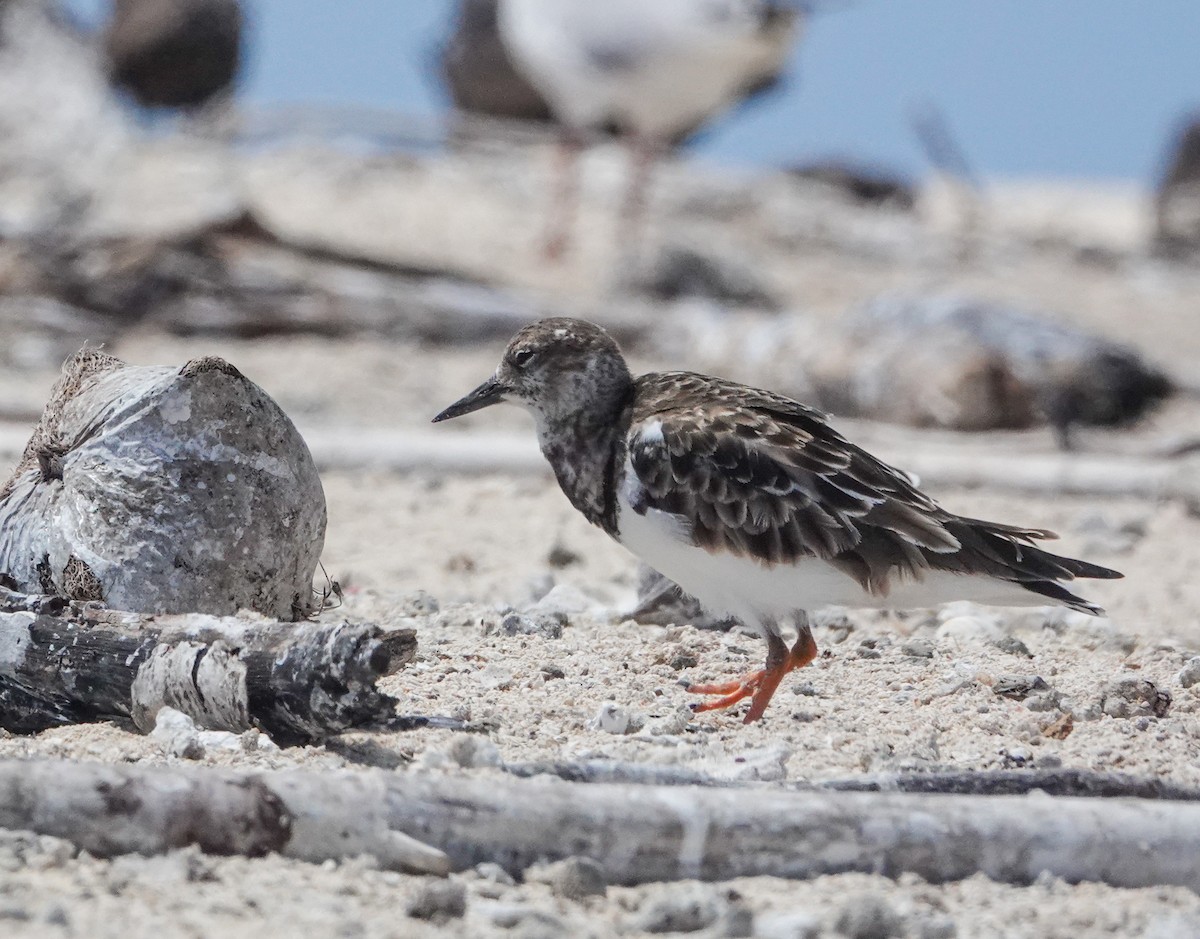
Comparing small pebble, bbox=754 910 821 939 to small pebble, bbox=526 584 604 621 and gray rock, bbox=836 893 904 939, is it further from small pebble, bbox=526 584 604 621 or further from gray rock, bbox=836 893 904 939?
small pebble, bbox=526 584 604 621

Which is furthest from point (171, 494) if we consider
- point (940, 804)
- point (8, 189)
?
point (8, 189)

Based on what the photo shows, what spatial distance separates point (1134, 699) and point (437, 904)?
1.98m

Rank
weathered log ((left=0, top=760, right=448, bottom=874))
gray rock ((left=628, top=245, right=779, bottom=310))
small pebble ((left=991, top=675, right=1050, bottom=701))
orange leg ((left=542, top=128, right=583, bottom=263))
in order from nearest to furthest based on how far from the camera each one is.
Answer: weathered log ((left=0, top=760, right=448, bottom=874)) < small pebble ((left=991, top=675, right=1050, bottom=701)) < gray rock ((left=628, top=245, right=779, bottom=310)) < orange leg ((left=542, top=128, right=583, bottom=263))

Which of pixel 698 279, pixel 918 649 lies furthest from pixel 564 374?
pixel 698 279

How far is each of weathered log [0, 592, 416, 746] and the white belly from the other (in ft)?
2.66

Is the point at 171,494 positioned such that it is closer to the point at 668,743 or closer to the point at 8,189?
the point at 668,743

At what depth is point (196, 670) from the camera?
326 cm

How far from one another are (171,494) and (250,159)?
1206 centimetres

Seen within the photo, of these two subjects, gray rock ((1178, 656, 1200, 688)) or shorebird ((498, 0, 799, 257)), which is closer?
gray rock ((1178, 656, 1200, 688))

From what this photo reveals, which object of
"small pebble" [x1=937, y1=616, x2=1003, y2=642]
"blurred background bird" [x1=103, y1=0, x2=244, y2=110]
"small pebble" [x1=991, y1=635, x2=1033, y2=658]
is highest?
"blurred background bird" [x1=103, y1=0, x2=244, y2=110]

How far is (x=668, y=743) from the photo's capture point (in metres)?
3.41

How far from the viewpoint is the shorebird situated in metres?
12.7

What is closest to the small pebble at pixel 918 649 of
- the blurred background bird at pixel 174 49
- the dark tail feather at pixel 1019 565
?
the dark tail feather at pixel 1019 565

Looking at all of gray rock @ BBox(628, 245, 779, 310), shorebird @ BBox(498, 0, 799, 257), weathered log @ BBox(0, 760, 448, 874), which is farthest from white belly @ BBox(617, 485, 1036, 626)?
shorebird @ BBox(498, 0, 799, 257)
